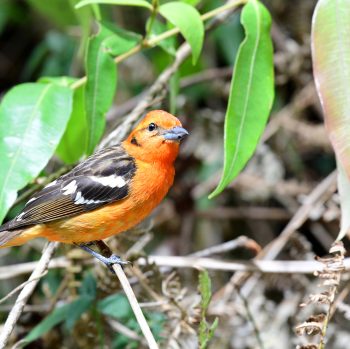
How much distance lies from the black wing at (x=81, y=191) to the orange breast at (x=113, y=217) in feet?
0.14

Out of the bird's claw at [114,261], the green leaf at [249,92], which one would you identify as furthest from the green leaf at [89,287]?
the green leaf at [249,92]

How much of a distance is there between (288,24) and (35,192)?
2951 millimetres

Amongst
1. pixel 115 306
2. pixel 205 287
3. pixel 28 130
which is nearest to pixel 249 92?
pixel 205 287

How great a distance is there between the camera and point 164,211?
20.1 ft

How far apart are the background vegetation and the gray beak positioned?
364 mm

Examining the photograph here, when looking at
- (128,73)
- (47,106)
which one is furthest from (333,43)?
(128,73)

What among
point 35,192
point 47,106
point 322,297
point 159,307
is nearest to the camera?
point 322,297

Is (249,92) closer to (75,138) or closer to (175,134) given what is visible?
(175,134)

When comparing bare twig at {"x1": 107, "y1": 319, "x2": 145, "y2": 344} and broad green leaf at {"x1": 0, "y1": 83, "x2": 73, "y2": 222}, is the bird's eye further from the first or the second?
bare twig at {"x1": 107, "y1": 319, "x2": 145, "y2": 344}

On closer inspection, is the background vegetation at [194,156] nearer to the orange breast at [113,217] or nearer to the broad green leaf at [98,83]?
the broad green leaf at [98,83]

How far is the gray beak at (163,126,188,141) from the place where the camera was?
4.04 m

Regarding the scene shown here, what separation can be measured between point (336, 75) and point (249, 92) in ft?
1.52

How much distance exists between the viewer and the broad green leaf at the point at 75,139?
4.32 metres

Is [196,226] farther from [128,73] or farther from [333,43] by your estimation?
[333,43]
